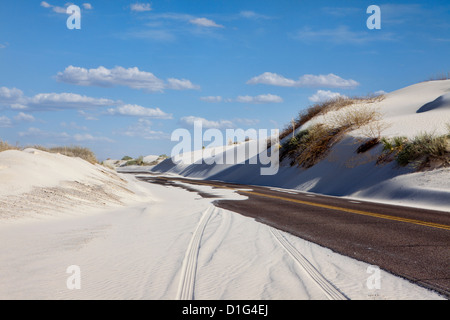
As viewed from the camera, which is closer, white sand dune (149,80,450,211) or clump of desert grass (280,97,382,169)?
white sand dune (149,80,450,211)

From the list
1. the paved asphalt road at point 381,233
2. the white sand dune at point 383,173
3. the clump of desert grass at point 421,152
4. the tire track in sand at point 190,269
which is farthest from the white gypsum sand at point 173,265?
the clump of desert grass at point 421,152

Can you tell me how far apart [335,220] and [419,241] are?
318cm

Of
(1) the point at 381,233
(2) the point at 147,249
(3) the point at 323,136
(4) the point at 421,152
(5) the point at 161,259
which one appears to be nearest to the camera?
(5) the point at 161,259

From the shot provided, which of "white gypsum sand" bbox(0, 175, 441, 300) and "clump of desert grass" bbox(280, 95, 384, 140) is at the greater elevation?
"clump of desert grass" bbox(280, 95, 384, 140)

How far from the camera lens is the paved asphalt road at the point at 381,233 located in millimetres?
6168

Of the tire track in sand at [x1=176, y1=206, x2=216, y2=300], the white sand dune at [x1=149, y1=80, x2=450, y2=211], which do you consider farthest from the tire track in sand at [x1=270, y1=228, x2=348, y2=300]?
the white sand dune at [x1=149, y1=80, x2=450, y2=211]

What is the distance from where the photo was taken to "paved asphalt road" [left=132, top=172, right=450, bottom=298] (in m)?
6.17

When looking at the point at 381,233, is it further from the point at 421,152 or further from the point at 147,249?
the point at 421,152

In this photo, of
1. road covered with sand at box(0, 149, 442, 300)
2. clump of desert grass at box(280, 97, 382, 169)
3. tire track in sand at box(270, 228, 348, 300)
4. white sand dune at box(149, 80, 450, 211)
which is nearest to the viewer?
tire track in sand at box(270, 228, 348, 300)

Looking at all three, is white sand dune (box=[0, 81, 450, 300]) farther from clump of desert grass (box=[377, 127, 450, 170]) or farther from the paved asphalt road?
clump of desert grass (box=[377, 127, 450, 170])

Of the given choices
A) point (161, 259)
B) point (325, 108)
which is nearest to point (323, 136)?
point (325, 108)

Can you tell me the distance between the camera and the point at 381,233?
29.8ft

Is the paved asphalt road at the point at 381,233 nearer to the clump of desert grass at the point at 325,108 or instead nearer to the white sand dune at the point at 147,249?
the white sand dune at the point at 147,249
